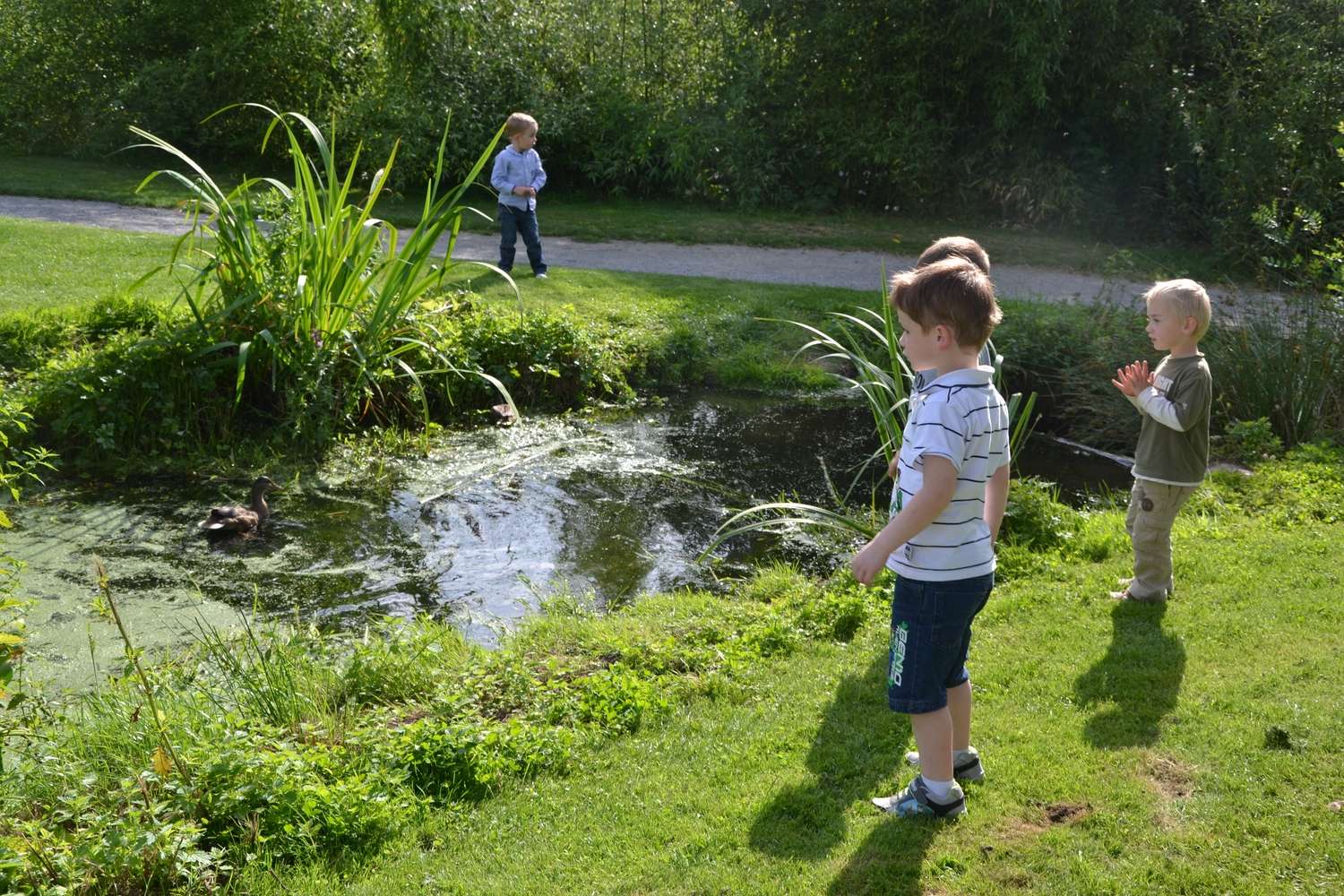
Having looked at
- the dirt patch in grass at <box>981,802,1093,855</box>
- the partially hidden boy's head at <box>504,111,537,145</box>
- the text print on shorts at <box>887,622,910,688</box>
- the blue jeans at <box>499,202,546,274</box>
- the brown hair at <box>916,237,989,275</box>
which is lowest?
the dirt patch in grass at <box>981,802,1093,855</box>

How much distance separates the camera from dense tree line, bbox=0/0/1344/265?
43.4 ft

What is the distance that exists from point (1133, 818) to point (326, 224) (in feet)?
18.2

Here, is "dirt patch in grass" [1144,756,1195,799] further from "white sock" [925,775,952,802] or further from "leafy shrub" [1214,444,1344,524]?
"leafy shrub" [1214,444,1344,524]

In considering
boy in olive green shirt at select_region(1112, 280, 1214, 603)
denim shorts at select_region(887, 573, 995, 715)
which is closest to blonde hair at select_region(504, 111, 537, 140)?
boy in olive green shirt at select_region(1112, 280, 1214, 603)

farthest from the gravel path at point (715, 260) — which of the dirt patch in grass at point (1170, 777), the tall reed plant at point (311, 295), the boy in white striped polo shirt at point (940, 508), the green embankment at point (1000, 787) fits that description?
the boy in white striped polo shirt at point (940, 508)

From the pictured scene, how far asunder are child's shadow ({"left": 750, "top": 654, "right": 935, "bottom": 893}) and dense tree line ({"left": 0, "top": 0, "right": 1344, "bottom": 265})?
10331mm

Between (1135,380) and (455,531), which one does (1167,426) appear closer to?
(1135,380)

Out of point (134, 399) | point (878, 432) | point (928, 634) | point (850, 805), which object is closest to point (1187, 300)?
point (878, 432)

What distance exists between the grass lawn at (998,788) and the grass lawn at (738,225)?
329 inches

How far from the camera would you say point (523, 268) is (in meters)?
10.8

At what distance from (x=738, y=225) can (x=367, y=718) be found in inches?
436

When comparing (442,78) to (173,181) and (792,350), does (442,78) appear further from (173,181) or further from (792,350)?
(792,350)

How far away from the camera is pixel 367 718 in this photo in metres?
3.95

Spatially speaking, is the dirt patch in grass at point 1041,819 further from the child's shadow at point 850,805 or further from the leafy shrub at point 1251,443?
the leafy shrub at point 1251,443
